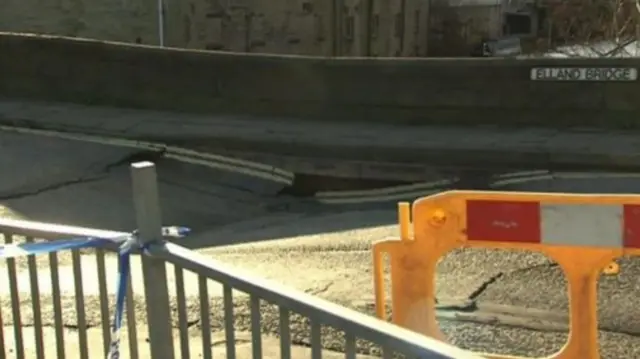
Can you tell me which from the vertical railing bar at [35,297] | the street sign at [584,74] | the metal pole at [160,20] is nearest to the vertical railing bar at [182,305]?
the vertical railing bar at [35,297]

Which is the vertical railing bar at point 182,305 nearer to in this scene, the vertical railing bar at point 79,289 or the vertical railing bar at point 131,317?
the vertical railing bar at point 131,317

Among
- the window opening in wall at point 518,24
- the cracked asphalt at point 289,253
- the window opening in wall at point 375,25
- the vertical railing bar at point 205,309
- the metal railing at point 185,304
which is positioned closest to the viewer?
the metal railing at point 185,304

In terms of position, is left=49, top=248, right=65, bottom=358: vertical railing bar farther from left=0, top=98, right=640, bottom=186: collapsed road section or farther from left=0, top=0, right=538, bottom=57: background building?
left=0, top=0, right=538, bottom=57: background building

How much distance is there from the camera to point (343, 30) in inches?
1145

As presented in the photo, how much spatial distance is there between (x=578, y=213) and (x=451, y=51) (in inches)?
1205

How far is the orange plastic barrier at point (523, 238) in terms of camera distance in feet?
14.1

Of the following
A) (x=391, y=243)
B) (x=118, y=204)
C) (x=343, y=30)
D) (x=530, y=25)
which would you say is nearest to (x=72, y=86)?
(x=118, y=204)

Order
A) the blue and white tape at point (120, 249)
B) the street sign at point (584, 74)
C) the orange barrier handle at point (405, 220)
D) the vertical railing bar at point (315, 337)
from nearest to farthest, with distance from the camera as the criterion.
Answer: the vertical railing bar at point (315, 337) → the blue and white tape at point (120, 249) → the orange barrier handle at point (405, 220) → the street sign at point (584, 74)

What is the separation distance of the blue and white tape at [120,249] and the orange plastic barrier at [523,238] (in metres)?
1.74

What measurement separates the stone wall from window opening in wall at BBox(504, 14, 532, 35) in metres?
25.6

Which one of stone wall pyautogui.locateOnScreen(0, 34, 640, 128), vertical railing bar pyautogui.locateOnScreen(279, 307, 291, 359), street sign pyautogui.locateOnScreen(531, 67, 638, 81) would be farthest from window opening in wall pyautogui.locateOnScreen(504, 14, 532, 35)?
vertical railing bar pyautogui.locateOnScreen(279, 307, 291, 359)

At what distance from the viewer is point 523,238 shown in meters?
4.41

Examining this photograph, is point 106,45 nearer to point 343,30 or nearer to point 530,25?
point 343,30

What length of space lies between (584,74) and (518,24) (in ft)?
89.1
